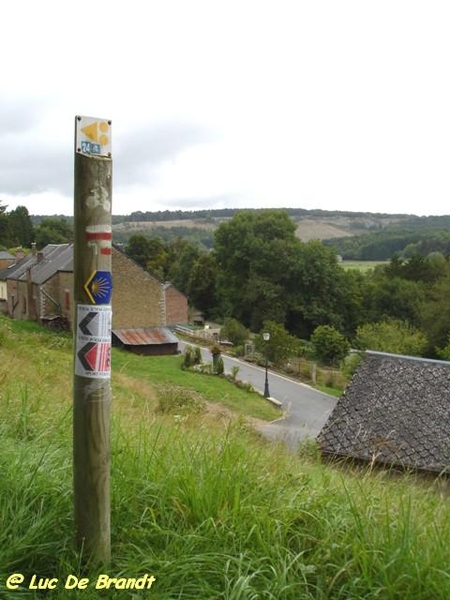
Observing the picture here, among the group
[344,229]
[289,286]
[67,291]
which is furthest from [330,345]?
[344,229]

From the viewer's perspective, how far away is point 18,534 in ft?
8.89

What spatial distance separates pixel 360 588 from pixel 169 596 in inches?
32.5

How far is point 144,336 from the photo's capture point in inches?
1409

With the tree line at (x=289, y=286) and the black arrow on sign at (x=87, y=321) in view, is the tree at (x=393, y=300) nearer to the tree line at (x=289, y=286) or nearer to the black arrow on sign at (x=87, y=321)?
the tree line at (x=289, y=286)

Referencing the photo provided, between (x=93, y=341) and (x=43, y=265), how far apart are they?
3733 cm

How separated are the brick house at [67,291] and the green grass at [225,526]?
30.0m

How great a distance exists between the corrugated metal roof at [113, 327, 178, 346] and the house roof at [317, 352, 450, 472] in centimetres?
2153

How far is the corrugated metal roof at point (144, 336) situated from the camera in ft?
115

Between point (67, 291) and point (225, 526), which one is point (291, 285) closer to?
point (67, 291)

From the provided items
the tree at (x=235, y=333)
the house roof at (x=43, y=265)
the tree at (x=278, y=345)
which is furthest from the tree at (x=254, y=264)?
the house roof at (x=43, y=265)

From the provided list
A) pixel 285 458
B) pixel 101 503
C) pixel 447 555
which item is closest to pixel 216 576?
pixel 101 503

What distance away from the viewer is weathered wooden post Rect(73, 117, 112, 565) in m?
2.55

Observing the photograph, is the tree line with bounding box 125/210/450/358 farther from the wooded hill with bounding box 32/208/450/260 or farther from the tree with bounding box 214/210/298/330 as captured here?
the wooded hill with bounding box 32/208/450/260

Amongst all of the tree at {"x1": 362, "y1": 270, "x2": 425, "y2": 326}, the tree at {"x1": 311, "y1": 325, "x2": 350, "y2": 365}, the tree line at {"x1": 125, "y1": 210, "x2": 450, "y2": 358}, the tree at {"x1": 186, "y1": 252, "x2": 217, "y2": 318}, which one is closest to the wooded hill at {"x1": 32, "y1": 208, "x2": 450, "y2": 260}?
the tree at {"x1": 186, "y1": 252, "x2": 217, "y2": 318}
